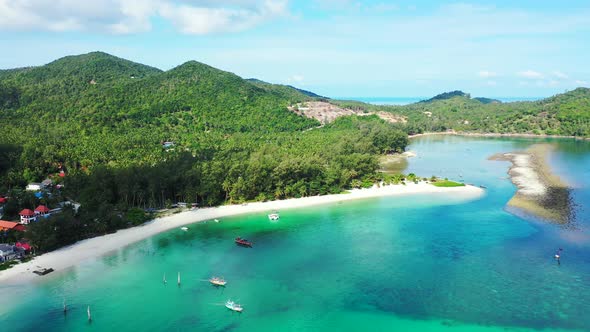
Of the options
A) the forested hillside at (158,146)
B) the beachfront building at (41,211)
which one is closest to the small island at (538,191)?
the forested hillside at (158,146)

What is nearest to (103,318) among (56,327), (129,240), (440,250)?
(56,327)

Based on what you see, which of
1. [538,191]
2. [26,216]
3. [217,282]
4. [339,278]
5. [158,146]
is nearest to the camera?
[217,282]

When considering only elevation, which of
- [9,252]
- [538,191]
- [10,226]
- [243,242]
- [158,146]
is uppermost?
Answer: [158,146]

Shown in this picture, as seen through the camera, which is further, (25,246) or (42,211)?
(42,211)

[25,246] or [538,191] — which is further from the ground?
[538,191]

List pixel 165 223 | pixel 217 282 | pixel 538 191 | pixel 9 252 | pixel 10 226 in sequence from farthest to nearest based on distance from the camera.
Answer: pixel 538 191 < pixel 165 223 < pixel 10 226 < pixel 9 252 < pixel 217 282

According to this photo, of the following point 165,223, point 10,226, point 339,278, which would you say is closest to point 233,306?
point 339,278

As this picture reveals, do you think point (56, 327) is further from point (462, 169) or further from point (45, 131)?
point (462, 169)

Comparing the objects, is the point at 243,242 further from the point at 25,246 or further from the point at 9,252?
the point at 9,252

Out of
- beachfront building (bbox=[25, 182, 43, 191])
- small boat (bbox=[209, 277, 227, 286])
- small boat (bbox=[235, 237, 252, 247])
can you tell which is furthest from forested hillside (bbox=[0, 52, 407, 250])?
small boat (bbox=[209, 277, 227, 286])
